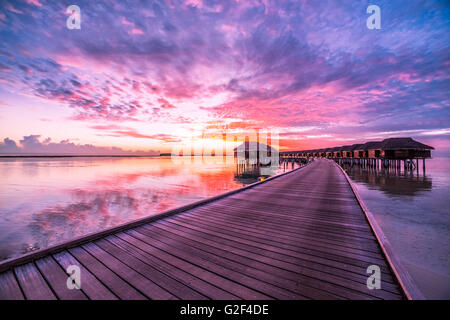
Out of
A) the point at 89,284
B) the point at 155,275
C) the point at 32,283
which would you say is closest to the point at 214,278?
the point at 155,275

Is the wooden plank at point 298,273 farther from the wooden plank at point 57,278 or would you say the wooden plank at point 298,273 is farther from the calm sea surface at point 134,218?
the calm sea surface at point 134,218

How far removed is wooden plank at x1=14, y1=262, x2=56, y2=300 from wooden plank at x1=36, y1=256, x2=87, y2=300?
0.17ft

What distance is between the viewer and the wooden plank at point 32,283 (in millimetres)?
2385

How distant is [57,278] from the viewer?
271cm

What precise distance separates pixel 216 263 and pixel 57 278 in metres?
2.36

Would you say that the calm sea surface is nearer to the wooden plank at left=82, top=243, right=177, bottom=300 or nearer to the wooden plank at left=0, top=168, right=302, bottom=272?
the wooden plank at left=0, top=168, right=302, bottom=272

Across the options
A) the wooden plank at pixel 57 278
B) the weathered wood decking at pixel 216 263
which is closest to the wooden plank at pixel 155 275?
the weathered wood decking at pixel 216 263

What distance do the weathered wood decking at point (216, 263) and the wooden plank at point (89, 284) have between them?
0.5 inches

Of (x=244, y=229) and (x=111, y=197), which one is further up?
(x=244, y=229)

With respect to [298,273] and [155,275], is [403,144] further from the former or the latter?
[155,275]
